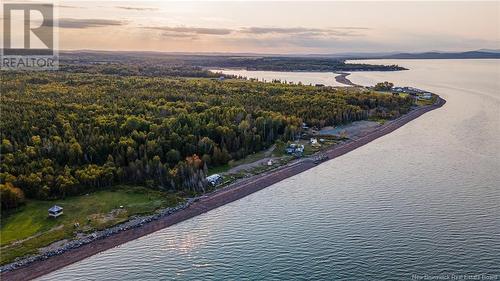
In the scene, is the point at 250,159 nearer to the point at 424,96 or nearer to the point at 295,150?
the point at 295,150

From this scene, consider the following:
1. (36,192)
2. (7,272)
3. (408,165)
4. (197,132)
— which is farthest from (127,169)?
(408,165)

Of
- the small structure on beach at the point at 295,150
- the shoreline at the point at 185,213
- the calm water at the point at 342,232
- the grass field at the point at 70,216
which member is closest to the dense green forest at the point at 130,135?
the grass field at the point at 70,216

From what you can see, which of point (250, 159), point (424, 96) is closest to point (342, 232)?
point (250, 159)

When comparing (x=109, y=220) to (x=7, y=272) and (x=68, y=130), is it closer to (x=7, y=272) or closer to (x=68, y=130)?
(x=7, y=272)

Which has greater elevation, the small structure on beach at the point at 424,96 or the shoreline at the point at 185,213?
the small structure on beach at the point at 424,96

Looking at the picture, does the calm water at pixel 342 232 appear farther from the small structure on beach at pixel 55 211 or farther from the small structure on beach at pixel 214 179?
the small structure on beach at pixel 55 211

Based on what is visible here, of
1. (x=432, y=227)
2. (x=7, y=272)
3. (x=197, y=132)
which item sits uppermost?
(x=197, y=132)
